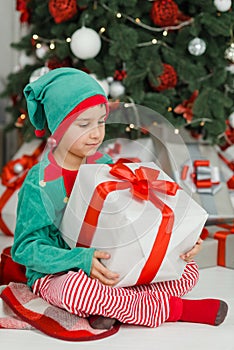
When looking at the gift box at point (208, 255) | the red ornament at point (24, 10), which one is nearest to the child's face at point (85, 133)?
the gift box at point (208, 255)

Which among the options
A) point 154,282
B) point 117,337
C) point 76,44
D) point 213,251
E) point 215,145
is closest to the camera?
point 117,337

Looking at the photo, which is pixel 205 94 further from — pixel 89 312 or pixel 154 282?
pixel 89 312

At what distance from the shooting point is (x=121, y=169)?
1.34m

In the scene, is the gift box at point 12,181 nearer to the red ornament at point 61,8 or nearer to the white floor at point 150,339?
the red ornament at point 61,8

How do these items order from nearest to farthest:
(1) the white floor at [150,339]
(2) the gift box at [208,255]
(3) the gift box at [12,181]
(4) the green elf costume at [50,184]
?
(1) the white floor at [150,339]
(4) the green elf costume at [50,184]
(2) the gift box at [208,255]
(3) the gift box at [12,181]

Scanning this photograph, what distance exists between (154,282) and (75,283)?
0.67ft

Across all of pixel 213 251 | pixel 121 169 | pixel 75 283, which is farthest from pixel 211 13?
pixel 75 283

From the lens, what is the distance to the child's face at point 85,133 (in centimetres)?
137

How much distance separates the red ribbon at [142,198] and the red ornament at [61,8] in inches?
45.8

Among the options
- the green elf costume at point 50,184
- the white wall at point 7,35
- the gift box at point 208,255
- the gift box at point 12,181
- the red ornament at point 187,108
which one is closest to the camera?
the green elf costume at point 50,184

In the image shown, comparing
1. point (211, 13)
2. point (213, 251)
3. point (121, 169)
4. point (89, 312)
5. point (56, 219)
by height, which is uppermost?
point (211, 13)

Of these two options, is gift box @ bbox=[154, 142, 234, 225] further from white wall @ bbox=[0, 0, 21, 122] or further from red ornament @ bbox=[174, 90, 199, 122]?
white wall @ bbox=[0, 0, 21, 122]

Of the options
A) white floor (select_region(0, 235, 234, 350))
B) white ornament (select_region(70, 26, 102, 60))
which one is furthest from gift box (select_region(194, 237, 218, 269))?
white ornament (select_region(70, 26, 102, 60))

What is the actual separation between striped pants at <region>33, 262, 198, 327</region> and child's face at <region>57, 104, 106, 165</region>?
278mm
